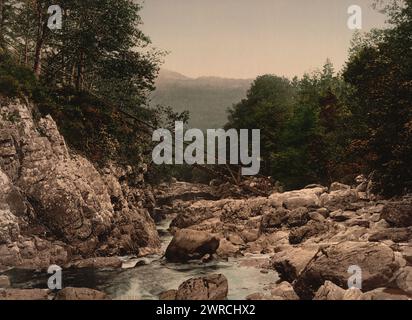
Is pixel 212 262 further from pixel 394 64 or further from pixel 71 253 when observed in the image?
pixel 394 64

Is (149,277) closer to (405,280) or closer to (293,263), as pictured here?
(293,263)

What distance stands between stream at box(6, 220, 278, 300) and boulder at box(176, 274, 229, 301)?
649mm

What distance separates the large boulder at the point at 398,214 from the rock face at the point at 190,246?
8.32 metres

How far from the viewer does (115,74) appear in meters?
28.8

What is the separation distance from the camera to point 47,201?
68.7 ft

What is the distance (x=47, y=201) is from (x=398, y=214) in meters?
16.4

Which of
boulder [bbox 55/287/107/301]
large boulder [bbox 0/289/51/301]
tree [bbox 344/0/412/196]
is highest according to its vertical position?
tree [bbox 344/0/412/196]

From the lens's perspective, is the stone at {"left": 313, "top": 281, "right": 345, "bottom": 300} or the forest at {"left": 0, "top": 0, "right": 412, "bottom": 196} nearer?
the stone at {"left": 313, "top": 281, "right": 345, "bottom": 300}

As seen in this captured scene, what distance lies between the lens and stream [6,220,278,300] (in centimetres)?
1639

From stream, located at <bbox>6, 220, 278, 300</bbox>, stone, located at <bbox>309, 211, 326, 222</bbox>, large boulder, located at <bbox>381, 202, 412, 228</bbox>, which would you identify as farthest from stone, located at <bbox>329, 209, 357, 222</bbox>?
stream, located at <bbox>6, 220, 278, 300</bbox>

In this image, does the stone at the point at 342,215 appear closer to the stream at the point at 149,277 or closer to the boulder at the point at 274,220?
the boulder at the point at 274,220

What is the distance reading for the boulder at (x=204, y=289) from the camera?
46.0ft

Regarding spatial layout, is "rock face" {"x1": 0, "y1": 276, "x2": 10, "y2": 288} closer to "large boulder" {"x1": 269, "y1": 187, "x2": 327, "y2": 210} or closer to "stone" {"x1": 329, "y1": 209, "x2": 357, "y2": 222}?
"stone" {"x1": 329, "y1": 209, "x2": 357, "y2": 222}

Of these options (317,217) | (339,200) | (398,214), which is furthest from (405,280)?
(339,200)
